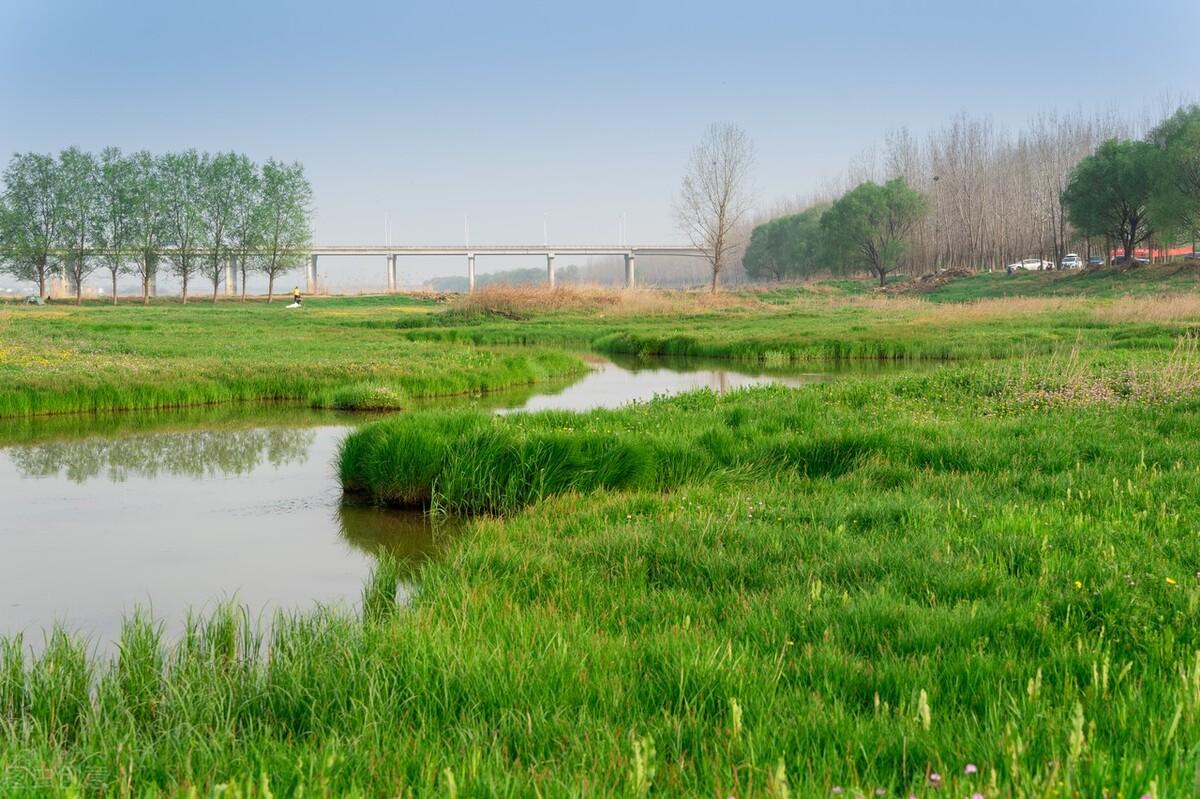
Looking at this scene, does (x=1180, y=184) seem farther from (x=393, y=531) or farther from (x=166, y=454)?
(x=393, y=531)

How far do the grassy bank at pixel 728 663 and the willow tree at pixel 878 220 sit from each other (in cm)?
8044

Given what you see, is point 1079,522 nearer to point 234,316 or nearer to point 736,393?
point 736,393

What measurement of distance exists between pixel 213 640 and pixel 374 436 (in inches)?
252

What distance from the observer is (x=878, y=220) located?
8762 cm

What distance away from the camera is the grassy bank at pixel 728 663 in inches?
131

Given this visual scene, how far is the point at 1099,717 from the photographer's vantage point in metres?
3.64

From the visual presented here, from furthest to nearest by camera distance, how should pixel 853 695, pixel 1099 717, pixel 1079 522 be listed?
pixel 1079 522, pixel 853 695, pixel 1099 717

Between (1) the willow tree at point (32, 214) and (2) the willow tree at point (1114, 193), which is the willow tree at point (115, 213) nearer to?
(1) the willow tree at point (32, 214)

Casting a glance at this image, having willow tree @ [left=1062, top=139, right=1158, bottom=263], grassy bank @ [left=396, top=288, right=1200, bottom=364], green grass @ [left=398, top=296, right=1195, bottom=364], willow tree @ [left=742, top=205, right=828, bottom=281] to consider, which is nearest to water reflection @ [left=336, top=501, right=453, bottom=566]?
grassy bank @ [left=396, top=288, right=1200, bottom=364]

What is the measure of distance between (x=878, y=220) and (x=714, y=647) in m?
88.1

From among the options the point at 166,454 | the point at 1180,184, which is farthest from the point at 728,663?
the point at 1180,184

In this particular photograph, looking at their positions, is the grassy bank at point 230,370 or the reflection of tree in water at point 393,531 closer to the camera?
the reflection of tree in water at point 393,531

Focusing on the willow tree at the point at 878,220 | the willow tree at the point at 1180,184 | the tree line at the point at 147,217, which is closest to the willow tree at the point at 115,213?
the tree line at the point at 147,217

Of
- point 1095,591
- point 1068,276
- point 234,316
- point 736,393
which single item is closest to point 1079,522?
point 1095,591
